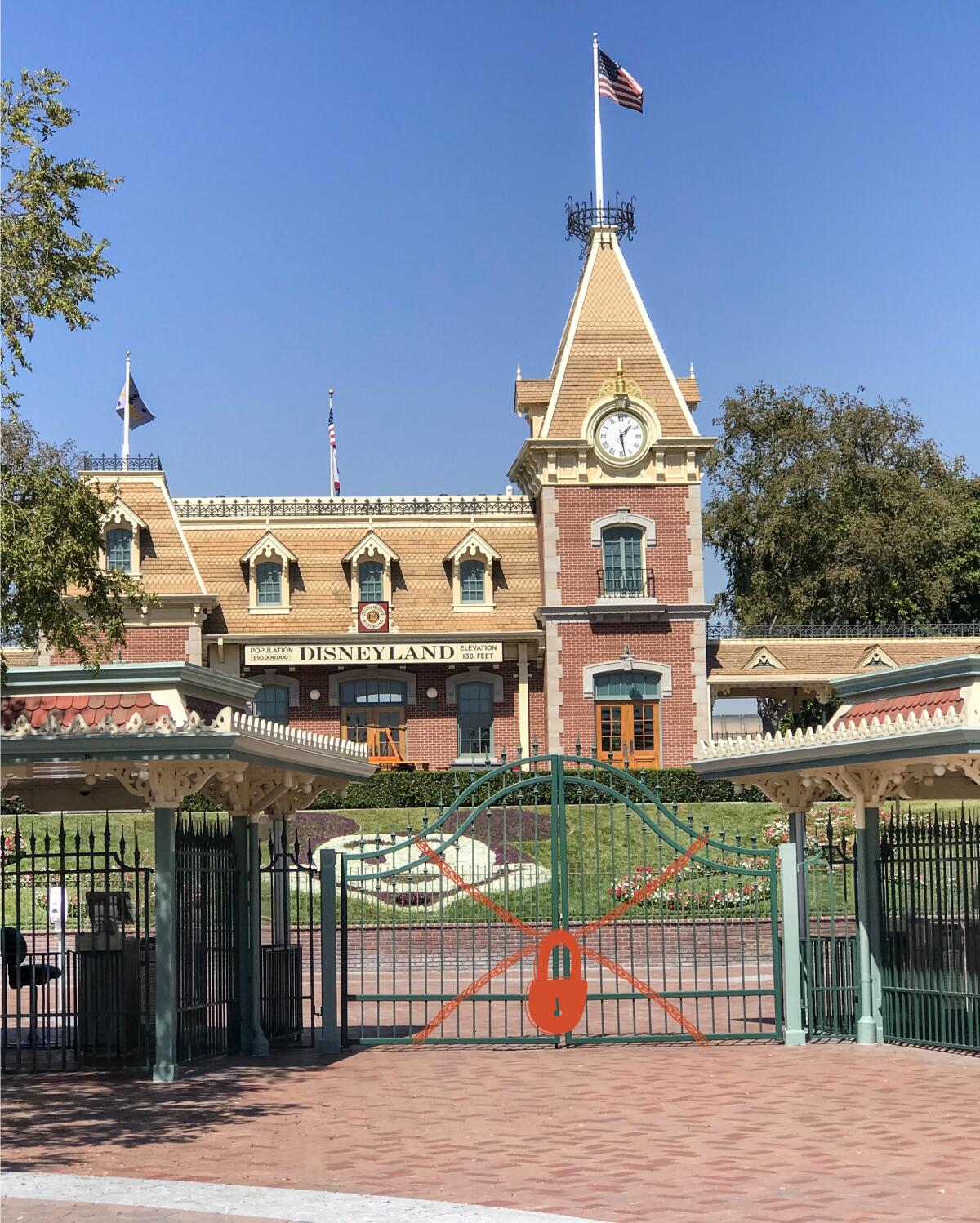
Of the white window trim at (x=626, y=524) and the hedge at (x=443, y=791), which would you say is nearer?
the hedge at (x=443, y=791)

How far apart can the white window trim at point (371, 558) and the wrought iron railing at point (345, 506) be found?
1.54m

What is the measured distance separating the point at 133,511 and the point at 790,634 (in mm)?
17303

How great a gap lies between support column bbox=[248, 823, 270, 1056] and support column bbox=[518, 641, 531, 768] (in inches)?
980

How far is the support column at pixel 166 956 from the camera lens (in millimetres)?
13211

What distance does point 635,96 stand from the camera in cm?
4112

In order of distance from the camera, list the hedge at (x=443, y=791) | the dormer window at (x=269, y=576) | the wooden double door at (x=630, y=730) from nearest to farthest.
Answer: the hedge at (x=443, y=791)
the wooden double door at (x=630, y=730)
the dormer window at (x=269, y=576)

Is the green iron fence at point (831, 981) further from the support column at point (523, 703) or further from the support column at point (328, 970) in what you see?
the support column at point (523, 703)

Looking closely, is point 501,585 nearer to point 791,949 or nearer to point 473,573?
point 473,573

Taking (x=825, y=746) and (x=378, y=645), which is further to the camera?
(x=378, y=645)

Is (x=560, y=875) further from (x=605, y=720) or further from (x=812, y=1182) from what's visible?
(x=605, y=720)

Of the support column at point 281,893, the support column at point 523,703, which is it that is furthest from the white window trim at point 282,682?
the support column at point 281,893

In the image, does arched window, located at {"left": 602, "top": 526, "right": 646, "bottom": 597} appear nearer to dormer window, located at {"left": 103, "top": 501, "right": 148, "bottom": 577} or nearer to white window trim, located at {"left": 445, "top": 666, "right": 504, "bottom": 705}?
white window trim, located at {"left": 445, "top": 666, "right": 504, "bottom": 705}

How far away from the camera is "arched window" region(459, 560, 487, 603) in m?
41.2

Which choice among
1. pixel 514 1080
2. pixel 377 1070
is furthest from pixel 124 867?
pixel 514 1080
